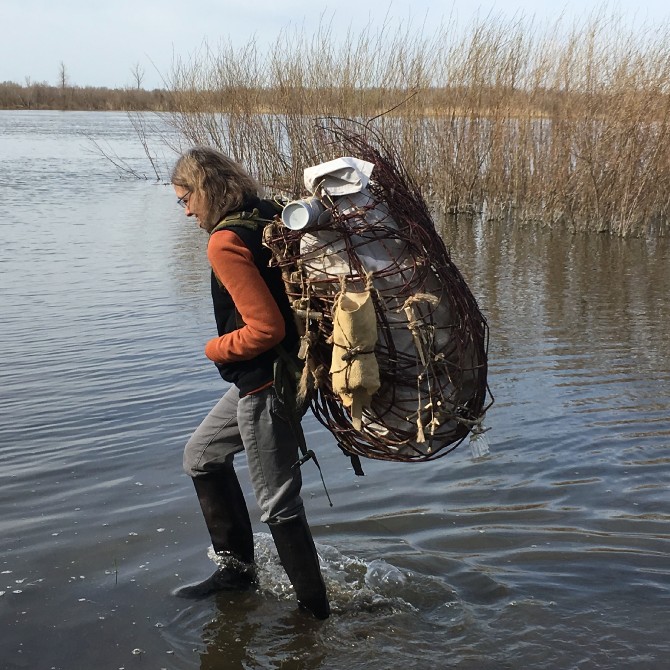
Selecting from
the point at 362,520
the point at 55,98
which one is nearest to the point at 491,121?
the point at 362,520

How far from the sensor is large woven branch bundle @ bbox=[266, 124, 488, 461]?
10.0 feet

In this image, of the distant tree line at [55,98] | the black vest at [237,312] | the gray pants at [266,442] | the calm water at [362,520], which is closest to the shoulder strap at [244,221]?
the black vest at [237,312]

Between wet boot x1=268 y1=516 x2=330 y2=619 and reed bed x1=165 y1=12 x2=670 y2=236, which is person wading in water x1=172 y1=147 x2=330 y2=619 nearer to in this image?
wet boot x1=268 y1=516 x2=330 y2=619

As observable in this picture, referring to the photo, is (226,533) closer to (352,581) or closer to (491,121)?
(352,581)

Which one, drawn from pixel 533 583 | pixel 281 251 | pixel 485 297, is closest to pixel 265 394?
pixel 281 251

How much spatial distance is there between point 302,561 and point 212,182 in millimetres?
1542

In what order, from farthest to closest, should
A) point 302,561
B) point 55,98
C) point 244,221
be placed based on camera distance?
point 55,98 < point 302,561 < point 244,221

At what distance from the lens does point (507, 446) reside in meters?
5.39

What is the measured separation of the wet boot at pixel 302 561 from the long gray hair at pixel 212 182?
123 centimetres

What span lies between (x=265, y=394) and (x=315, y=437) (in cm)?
237

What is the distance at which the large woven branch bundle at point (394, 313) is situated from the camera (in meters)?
3.06

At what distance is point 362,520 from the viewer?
4480mm

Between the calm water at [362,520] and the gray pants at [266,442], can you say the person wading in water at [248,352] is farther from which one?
the calm water at [362,520]

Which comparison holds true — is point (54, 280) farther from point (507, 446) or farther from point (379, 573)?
point (379, 573)
